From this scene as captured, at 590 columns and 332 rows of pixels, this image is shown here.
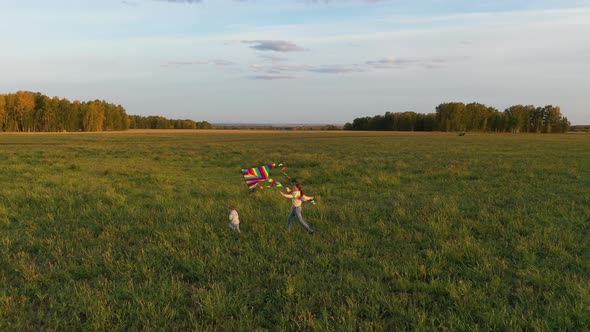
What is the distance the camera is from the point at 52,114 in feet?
375

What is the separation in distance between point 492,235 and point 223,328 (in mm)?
6261

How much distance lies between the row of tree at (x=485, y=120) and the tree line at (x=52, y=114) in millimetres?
118748

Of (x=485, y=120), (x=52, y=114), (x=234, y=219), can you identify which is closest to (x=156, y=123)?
(x=52, y=114)

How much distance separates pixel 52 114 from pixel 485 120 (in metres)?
159

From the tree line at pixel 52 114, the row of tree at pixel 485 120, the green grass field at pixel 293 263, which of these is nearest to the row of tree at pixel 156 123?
the tree line at pixel 52 114

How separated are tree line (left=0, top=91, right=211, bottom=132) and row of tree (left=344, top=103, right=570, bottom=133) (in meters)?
119

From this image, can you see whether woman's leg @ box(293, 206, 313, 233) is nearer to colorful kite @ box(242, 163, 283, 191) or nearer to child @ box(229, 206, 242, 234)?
colorful kite @ box(242, 163, 283, 191)

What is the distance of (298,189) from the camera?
298 inches

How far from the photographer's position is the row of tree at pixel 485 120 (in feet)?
456

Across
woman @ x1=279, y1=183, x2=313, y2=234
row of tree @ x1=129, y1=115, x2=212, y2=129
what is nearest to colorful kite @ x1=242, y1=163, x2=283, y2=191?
woman @ x1=279, y1=183, x2=313, y2=234

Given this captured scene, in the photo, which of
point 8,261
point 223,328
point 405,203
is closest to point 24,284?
point 8,261

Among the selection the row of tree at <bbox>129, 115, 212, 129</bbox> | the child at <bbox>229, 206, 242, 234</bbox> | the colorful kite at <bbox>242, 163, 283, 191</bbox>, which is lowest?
the child at <bbox>229, 206, 242, 234</bbox>

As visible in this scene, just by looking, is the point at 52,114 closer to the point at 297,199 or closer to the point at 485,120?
the point at 297,199

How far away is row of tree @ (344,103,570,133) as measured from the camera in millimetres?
139125
